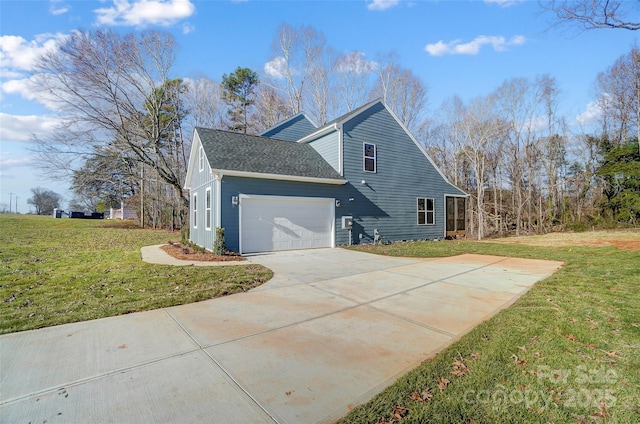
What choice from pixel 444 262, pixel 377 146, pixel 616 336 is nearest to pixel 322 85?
pixel 377 146

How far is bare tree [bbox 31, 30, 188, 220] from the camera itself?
16.1 metres

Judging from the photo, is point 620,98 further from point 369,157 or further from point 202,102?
point 202,102

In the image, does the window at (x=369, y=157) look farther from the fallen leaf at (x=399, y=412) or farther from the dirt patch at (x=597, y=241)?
the fallen leaf at (x=399, y=412)

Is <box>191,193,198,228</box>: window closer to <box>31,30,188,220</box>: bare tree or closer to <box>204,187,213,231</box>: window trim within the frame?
<box>204,187,213,231</box>: window trim

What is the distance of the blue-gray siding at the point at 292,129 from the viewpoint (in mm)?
17359

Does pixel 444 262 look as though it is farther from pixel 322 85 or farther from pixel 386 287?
pixel 322 85

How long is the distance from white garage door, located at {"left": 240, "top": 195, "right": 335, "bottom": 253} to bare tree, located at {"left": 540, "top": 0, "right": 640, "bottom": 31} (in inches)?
344

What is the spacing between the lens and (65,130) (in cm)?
1723

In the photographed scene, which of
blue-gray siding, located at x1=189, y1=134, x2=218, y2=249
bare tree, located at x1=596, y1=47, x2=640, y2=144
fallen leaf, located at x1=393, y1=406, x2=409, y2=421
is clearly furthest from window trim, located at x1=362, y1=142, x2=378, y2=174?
bare tree, located at x1=596, y1=47, x2=640, y2=144

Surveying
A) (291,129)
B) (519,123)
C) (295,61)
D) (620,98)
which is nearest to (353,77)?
(295,61)

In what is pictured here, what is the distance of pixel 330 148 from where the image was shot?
1341 cm

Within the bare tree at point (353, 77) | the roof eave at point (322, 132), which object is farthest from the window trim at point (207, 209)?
the bare tree at point (353, 77)

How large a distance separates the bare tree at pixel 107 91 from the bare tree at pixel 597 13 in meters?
20.3

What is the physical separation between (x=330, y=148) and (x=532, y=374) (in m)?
11.8
